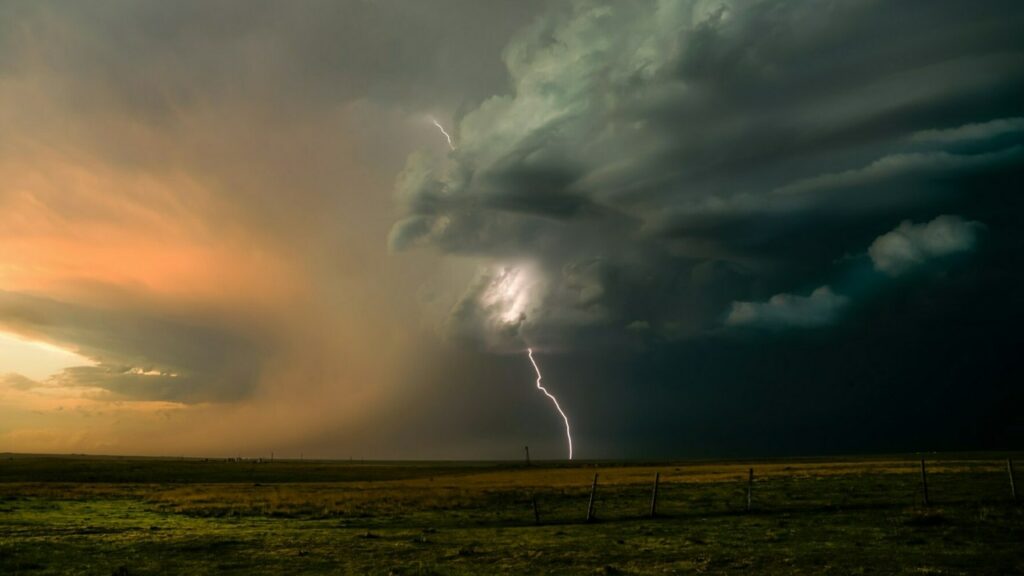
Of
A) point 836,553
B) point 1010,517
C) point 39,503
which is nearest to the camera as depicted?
point 836,553

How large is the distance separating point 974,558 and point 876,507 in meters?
16.4

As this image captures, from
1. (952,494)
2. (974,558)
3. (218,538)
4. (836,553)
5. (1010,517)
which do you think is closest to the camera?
(974,558)

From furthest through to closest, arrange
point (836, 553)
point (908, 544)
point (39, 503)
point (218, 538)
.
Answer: point (39, 503), point (218, 538), point (908, 544), point (836, 553)

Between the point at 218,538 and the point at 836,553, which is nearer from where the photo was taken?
the point at 836,553

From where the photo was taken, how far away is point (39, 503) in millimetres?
55062

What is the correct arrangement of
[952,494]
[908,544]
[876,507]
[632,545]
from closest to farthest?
[908,544]
[632,545]
[876,507]
[952,494]

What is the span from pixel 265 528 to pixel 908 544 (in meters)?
32.7

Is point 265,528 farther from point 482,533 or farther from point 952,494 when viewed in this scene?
point 952,494

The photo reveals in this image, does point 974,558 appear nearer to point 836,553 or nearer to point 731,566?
point 836,553

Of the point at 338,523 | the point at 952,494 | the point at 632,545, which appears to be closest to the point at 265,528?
the point at 338,523

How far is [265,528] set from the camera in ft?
122

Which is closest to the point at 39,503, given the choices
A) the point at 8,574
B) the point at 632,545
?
the point at 8,574

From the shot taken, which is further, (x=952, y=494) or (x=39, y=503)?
(x=39, y=503)

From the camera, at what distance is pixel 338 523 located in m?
39.5
